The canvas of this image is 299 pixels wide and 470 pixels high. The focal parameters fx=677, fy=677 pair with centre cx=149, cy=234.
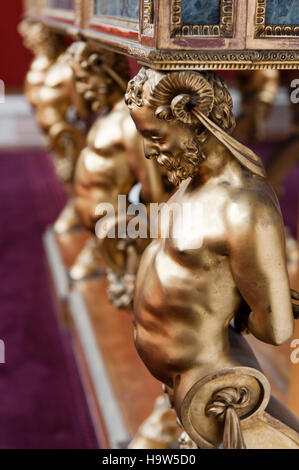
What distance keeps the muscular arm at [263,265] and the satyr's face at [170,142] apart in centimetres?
11

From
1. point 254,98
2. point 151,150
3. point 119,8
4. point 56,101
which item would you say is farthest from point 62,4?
point 254,98

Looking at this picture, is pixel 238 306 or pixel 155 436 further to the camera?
pixel 155 436

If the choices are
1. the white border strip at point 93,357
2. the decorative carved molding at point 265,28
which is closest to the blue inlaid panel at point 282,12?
the decorative carved molding at point 265,28

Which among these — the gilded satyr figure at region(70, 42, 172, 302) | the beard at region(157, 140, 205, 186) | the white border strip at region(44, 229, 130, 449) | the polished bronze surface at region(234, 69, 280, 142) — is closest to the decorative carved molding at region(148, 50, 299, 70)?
the beard at region(157, 140, 205, 186)

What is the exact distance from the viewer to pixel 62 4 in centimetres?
247

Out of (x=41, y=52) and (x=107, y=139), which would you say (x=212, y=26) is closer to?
(x=107, y=139)

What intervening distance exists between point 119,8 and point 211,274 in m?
0.58

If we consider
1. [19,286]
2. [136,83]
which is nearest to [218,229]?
[136,83]

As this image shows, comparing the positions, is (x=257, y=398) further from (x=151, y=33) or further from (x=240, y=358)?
(x=151, y=33)

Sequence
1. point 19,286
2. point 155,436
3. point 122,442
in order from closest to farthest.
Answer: point 155,436, point 122,442, point 19,286

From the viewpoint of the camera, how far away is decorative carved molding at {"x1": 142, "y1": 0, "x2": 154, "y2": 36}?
3.14 feet

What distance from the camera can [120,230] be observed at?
1877 mm

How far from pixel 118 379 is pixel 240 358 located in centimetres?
106

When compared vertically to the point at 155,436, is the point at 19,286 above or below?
below
